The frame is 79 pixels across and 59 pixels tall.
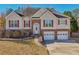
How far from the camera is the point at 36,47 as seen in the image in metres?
8.80

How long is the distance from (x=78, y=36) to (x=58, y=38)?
0.28 metres

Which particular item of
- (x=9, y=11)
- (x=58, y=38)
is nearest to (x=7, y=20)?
(x=9, y=11)

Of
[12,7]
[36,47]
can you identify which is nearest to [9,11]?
[12,7]

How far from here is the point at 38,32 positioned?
8867 millimetres

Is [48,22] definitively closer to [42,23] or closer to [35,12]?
[42,23]

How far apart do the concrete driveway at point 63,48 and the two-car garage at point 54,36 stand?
0.08m

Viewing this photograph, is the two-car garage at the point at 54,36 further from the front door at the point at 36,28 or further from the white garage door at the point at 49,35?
the front door at the point at 36,28

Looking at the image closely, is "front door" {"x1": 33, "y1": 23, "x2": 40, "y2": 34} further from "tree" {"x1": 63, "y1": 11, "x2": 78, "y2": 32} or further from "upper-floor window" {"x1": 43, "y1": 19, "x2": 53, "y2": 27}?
"tree" {"x1": 63, "y1": 11, "x2": 78, "y2": 32}

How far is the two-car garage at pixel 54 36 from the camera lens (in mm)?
8867

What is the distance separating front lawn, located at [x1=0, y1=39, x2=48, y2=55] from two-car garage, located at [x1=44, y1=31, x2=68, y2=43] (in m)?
0.16

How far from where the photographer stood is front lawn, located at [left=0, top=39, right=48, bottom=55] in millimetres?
8758

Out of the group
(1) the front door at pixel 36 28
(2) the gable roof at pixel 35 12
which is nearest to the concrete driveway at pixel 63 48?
(1) the front door at pixel 36 28
